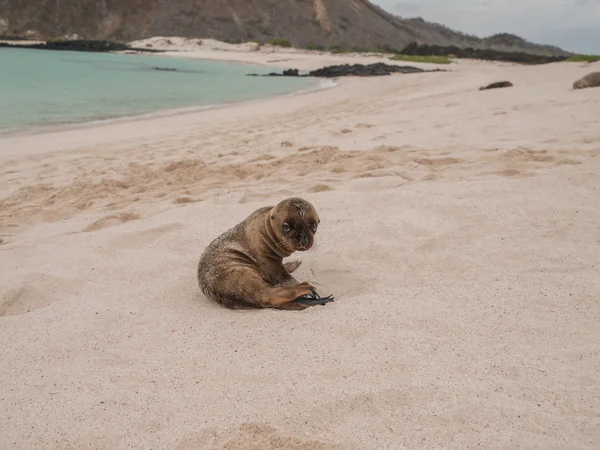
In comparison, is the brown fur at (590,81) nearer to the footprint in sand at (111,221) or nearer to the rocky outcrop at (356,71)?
the footprint in sand at (111,221)

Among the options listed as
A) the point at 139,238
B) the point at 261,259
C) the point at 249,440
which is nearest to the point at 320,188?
the point at 139,238

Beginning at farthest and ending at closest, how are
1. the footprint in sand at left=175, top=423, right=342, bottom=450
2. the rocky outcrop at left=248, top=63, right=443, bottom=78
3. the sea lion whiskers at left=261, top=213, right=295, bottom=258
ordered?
1. the rocky outcrop at left=248, top=63, right=443, bottom=78
2. the sea lion whiskers at left=261, top=213, right=295, bottom=258
3. the footprint in sand at left=175, top=423, right=342, bottom=450

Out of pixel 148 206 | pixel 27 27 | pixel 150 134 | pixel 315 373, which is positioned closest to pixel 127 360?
pixel 315 373

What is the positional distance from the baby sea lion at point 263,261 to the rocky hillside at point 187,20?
8322cm

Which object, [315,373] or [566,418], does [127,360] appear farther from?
[566,418]

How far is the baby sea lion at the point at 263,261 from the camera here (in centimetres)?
305

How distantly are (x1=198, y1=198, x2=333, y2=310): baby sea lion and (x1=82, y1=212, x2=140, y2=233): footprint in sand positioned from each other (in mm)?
1932

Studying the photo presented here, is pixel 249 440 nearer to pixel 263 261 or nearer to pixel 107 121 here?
pixel 263 261

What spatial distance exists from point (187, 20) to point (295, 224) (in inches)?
3656

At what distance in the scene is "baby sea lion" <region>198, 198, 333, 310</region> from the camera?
3052 millimetres

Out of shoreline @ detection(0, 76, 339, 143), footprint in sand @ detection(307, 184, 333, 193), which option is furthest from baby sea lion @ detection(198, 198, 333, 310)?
shoreline @ detection(0, 76, 339, 143)

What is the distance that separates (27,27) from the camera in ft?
277

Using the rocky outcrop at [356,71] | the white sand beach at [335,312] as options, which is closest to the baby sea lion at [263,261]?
the white sand beach at [335,312]

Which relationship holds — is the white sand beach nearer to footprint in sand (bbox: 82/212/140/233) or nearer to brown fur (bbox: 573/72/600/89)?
footprint in sand (bbox: 82/212/140/233)
